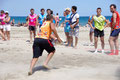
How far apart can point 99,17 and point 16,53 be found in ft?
11.2

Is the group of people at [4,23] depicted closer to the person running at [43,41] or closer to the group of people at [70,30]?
the group of people at [70,30]

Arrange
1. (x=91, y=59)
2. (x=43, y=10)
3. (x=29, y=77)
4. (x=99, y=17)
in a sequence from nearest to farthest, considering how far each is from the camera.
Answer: (x=29, y=77) < (x=91, y=59) < (x=99, y=17) < (x=43, y=10)

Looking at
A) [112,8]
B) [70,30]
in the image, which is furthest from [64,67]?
[70,30]

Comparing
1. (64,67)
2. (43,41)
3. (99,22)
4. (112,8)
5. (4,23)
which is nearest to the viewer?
(43,41)

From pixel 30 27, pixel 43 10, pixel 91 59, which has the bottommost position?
pixel 91 59

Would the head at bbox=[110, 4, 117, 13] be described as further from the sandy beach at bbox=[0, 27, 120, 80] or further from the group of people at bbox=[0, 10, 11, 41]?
the group of people at bbox=[0, 10, 11, 41]

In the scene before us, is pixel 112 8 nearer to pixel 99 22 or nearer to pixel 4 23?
pixel 99 22

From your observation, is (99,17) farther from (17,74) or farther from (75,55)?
(17,74)

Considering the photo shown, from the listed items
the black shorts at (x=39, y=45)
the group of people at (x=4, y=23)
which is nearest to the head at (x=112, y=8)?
the black shorts at (x=39, y=45)

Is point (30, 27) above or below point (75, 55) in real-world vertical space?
above

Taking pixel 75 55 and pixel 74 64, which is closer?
pixel 74 64

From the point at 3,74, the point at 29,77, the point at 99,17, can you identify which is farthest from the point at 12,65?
the point at 99,17

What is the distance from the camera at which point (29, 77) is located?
4.89m

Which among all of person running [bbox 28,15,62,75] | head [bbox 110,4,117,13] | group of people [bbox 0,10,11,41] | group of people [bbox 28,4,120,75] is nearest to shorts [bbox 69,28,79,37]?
group of people [bbox 28,4,120,75]
